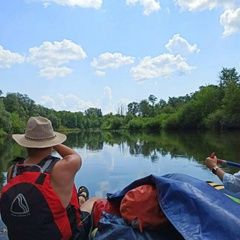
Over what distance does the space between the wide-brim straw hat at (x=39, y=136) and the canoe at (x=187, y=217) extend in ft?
2.36

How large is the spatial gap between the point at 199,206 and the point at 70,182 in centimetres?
86

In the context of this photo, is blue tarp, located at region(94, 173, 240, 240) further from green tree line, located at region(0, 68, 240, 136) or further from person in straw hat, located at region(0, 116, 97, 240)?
green tree line, located at region(0, 68, 240, 136)

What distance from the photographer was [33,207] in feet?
6.77

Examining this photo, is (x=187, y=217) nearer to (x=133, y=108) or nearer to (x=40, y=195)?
(x=40, y=195)

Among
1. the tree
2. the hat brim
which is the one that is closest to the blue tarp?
the hat brim

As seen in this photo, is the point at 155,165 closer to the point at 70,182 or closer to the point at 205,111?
the point at 70,182

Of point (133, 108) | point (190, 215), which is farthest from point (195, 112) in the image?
point (190, 215)

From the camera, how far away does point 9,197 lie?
2.09 m

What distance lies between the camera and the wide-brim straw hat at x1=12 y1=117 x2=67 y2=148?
2.26 m

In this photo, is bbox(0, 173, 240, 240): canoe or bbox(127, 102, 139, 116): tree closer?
bbox(0, 173, 240, 240): canoe

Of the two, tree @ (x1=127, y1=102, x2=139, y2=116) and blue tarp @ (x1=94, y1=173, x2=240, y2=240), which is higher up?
tree @ (x1=127, y1=102, x2=139, y2=116)

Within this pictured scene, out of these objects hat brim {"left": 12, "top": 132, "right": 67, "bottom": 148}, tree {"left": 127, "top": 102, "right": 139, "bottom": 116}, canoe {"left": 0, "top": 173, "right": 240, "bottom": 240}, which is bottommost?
canoe {"left": 0, "top": 173, "right": 240, "bottom": 240}

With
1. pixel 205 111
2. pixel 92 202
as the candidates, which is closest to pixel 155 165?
pixel 92 202

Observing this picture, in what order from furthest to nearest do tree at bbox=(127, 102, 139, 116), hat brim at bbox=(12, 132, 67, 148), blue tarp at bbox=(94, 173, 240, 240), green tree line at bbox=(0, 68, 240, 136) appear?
tree at bbox=(127, 102, 139, 116)
green tree line at bbox=(0, 68, 240, 136)
hat brim at bbox=(12, 132, 67, 148)
blue tarp at bbox=(94, 173, 240, 240)
